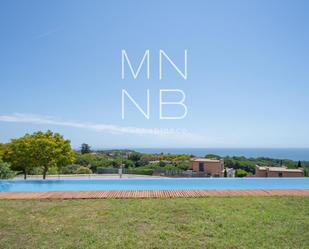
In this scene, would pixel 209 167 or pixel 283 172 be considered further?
pixel 209 167

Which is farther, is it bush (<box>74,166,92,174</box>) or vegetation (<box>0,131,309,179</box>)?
bush (<box>74,166,92,174</box>)

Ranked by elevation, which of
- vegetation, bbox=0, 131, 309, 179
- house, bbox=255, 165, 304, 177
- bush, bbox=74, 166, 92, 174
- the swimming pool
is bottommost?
the swimming pool

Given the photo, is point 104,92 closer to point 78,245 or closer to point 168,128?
point 168,128

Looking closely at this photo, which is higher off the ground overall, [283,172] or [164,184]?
[283,172]

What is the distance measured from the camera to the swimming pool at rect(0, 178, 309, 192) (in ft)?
35.5

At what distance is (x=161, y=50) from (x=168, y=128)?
5425mm

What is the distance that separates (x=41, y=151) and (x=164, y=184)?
674 centimetres

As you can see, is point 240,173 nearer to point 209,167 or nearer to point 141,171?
point 209,167

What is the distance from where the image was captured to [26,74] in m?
14.4

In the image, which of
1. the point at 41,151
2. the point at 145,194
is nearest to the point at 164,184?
the point at 145,194

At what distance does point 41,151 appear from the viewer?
14914 mm

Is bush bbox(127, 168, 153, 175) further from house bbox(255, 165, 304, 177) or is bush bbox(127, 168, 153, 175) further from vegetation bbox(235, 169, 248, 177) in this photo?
house bbox(255, 165, 304, 177)

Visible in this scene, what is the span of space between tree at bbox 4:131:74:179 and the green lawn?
8.16 m

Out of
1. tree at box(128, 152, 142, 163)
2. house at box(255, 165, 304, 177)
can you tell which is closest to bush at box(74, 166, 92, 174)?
tree at box(128, 152, 142, 163)
